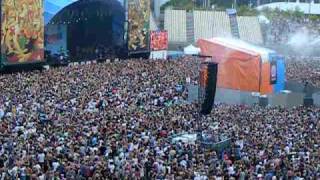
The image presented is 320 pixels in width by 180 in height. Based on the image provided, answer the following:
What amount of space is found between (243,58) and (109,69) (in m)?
5.77

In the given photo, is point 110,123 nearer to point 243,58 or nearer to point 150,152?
point 150,152

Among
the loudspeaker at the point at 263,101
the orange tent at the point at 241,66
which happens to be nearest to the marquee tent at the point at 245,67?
the orange tent at the point at 241,66

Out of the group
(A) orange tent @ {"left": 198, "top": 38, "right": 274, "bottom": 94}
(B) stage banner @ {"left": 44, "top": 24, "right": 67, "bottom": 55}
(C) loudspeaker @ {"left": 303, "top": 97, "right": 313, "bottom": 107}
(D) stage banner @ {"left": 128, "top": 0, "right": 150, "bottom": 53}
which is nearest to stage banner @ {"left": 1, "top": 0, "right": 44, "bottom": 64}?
(B) stage banner @ {"left": 44, "top": 24, "right": 67, "bottom": 55}

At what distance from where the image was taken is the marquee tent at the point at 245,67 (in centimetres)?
2984

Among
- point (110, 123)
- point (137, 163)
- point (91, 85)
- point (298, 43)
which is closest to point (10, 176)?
point (137, 163)

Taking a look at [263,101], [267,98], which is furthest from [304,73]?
[263,101]

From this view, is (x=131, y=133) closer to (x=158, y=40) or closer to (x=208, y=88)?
(x=208, y=88)

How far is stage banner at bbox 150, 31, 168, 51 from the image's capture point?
1710 inches

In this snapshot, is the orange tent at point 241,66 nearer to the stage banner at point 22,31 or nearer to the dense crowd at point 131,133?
the dense crowd at point 131,133

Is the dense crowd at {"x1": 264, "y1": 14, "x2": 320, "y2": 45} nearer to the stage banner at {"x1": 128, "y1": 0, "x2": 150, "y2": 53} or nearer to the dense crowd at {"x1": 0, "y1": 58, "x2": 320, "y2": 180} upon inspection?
the stage banner at {"x1": 128, "y1": 0, "x2": 150, "y2": 53}

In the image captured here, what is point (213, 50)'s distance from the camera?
100ft

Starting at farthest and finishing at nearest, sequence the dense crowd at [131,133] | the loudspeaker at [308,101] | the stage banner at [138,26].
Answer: the stage banner at [138,26] → the loudspeaker at [308,101] → the dense crowd at [131,133]

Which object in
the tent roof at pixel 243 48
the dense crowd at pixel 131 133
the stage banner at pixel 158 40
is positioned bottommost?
the dense crowd at pixel 131 133

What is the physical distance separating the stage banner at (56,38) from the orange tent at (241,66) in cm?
1120
